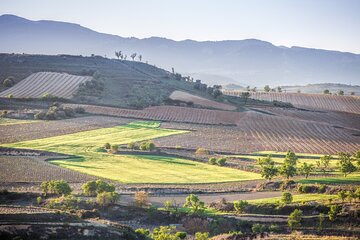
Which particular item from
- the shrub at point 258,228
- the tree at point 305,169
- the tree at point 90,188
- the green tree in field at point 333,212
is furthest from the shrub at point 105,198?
the tree at point 305,169

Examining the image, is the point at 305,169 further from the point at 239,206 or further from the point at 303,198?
the point at 239,206

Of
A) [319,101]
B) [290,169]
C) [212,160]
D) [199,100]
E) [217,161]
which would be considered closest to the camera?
[290,169]

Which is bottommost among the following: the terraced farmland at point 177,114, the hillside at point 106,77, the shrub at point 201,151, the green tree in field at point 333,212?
the green tree in field at point 333,212

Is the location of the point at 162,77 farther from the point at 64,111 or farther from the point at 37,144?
the point at 37,144

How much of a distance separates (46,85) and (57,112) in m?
29.6

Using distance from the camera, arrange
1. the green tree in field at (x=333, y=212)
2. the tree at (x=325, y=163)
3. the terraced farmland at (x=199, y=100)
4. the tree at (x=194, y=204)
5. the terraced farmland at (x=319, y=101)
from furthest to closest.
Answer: the terraced farmland at (x=319, y=101)
the terraced farmland at (x=199, y=100)
the tree at (x=325, y=163)
the tree at (x=194, y=204)
the green tree in field at (x=333, y=212)

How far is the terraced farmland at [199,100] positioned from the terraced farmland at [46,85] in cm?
2504

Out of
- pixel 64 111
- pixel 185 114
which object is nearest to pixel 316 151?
pixel 185 114

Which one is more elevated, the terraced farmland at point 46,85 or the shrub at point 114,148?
the terraced farmland at point 46,85

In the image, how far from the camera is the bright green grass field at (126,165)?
2544 inches

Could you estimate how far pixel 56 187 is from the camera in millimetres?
53344

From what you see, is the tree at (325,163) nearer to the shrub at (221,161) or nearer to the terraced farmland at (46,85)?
the shrub at (221,161)

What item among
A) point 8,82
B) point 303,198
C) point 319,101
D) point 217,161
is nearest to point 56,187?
A: point 303,198

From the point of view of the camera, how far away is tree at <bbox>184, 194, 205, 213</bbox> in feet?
168
